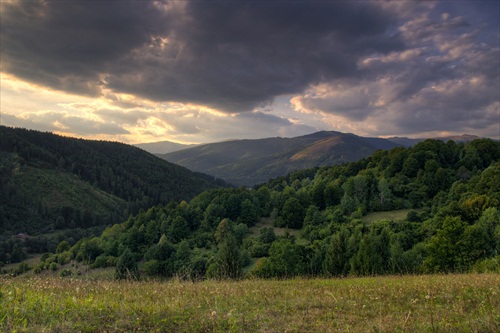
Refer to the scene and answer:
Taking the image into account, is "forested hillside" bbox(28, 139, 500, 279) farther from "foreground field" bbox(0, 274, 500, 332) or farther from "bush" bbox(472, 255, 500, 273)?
"foreground field" bbox(0, 274, 500, 332)

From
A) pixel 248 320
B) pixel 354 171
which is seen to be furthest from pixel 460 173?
pixel 248 320

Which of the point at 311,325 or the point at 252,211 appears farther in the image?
the point at 252,211

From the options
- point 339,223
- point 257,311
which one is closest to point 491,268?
point 257,311

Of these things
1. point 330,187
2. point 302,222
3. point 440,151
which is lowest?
point 302,222

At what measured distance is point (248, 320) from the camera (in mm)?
7016

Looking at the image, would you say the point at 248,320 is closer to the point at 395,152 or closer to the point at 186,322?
the point at 186,322

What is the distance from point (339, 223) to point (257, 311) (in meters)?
75.1

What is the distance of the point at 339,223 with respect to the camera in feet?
256

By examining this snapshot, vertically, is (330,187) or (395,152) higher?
(395,152)

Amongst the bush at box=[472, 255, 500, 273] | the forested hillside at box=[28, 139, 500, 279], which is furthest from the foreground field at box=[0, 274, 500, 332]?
the forested hillside at box=[28, 139, 500, 279]

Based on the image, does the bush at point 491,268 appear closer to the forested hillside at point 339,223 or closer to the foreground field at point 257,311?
the foreground field at point 257,311

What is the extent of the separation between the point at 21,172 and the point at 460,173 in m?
233

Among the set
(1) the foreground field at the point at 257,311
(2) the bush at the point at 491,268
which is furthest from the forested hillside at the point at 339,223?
(1) the foreground field at the point at 257,311

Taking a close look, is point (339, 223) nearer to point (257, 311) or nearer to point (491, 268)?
point (491, 268)
